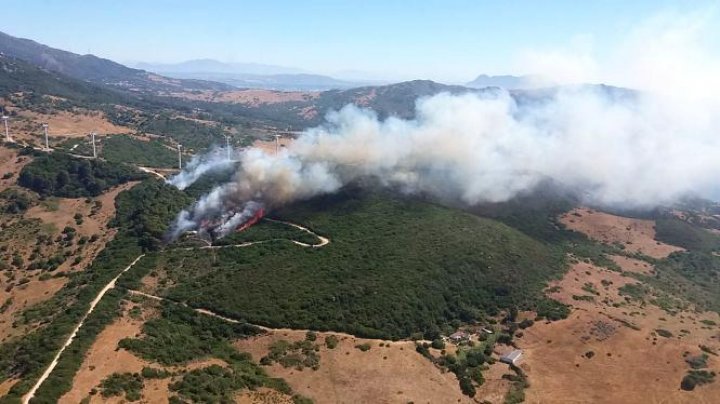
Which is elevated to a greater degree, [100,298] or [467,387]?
[100,298]

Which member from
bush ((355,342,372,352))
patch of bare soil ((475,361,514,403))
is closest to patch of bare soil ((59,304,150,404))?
bush ((355,342,372,352))

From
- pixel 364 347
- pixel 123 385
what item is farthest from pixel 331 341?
pixel 123 385

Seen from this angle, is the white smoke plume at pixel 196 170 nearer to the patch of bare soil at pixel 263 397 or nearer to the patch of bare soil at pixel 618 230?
the patch of bare soil at pixel 263 397

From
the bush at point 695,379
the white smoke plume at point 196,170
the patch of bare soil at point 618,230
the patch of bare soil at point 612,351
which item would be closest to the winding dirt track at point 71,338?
the white smoke plume at point 196,170

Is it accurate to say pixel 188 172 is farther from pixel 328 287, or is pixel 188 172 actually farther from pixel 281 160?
pixel 328 287

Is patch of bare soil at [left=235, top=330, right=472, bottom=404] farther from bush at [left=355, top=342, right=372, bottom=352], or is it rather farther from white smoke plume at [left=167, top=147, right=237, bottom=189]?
white smoke plume at [left=167, top=147, right=237, bottom=189]

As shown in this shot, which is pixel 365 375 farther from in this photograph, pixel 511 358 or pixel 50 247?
pixel 50 247
